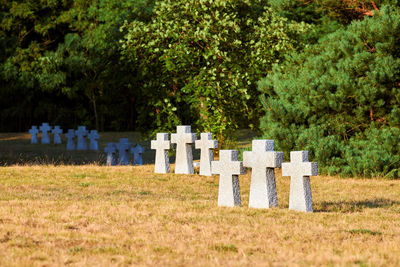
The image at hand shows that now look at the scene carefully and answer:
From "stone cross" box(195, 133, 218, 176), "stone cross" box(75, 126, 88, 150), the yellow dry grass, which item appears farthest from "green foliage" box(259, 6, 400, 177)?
"stone cross" box(75, 126, 88, 150)

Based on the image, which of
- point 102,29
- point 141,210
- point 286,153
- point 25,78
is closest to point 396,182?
point 286,153

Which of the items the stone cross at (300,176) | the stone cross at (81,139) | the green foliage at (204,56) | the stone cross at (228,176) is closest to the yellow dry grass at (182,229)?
the stone cross at (300,176)

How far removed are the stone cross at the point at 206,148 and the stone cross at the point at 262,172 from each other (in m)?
5.82

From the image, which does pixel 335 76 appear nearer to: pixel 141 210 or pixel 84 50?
pixel 141 210

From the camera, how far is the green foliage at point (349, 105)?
53.0 feet

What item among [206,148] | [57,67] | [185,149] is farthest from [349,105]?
[57,67]

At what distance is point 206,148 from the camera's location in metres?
16.1

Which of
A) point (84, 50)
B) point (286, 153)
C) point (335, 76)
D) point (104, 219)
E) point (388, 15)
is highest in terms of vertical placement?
point (84, 50)

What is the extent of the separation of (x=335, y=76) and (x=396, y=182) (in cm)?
342

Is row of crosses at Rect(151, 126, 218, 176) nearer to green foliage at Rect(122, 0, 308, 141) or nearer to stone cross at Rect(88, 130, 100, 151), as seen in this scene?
green foliage at Rect(122, 0, 308, 141)

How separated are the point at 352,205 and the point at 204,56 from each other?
26.4 ft

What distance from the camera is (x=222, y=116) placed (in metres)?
18.8

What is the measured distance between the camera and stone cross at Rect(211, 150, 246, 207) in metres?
10.2

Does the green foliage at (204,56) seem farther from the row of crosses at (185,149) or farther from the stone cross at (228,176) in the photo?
the stone cross at (228,176)
